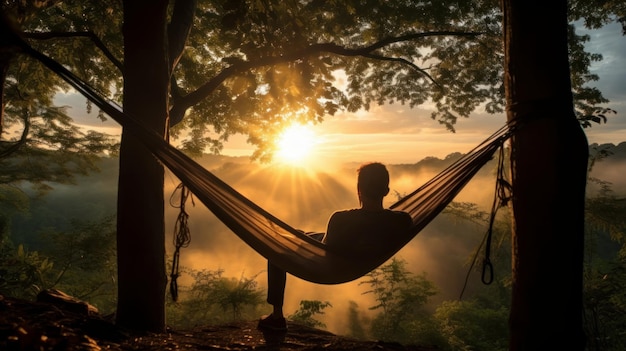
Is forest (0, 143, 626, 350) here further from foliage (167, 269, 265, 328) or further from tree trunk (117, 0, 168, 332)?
tree trunk (117, 0, 168, 332)

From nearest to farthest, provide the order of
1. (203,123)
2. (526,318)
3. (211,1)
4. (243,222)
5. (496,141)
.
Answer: (526,318) < (496,141) < (243,222) < (211,1) < (203,123)

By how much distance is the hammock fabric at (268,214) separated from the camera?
1.87 metres

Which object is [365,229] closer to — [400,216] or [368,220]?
[368,220]

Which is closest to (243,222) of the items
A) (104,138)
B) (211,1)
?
(211,1)

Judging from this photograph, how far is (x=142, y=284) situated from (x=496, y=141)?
2.12 m

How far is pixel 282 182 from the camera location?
45.6m

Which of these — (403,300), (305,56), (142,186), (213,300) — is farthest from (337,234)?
(403,300)

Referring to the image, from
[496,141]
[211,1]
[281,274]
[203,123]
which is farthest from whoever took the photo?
[203,123]

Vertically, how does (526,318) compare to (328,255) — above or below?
below

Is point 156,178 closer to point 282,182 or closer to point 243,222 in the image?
point 243,222

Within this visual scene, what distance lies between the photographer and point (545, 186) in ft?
4.91

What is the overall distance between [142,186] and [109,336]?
2.82 feet

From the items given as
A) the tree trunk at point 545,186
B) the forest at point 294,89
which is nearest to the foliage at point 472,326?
the forest at point 294,89

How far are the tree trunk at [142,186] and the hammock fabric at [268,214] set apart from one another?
0.49 meters
